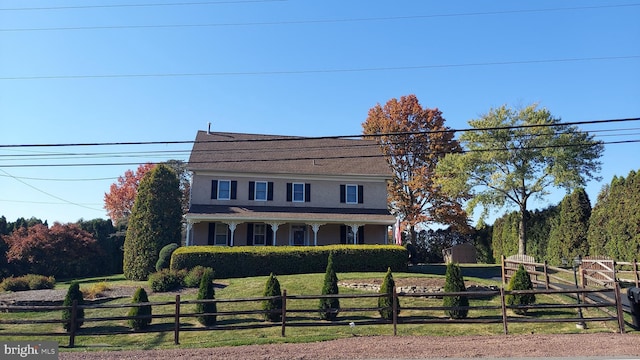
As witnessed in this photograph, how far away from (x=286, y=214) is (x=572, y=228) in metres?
19.4

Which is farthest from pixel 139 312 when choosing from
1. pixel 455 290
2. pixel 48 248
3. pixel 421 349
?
pixel 48 248

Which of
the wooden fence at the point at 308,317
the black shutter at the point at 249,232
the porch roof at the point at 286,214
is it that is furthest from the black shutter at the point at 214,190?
the wooden fence at the point at 308,317

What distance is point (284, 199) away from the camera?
1252 inches

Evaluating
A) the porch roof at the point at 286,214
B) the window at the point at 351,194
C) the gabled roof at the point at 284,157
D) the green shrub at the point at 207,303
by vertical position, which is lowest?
the green shrub at the point at 207,303

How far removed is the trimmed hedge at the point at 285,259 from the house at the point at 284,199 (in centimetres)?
458

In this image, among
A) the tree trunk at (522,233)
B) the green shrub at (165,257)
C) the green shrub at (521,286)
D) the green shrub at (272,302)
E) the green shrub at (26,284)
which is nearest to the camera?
the green shrub at (272,302)

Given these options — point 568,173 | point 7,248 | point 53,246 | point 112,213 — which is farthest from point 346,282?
point 112,213

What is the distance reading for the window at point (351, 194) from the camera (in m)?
32.5

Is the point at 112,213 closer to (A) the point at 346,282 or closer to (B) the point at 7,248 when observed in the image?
(B) the point at 7,248

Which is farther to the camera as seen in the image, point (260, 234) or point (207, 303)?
point (260, 234)

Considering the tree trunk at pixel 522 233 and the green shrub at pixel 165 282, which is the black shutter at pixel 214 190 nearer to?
the green shrub at pixel 165 282

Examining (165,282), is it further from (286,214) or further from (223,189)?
(223,189)

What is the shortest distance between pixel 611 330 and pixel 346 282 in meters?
10.1

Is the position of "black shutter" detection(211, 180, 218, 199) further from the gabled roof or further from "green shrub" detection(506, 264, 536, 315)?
"green shrub" detection(506, 264, 536, 315)
